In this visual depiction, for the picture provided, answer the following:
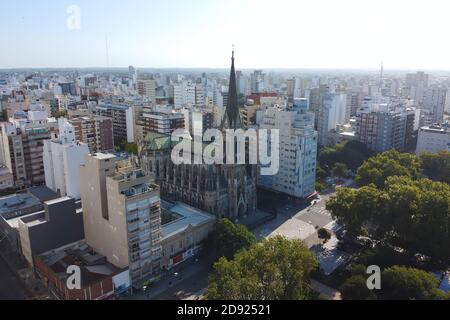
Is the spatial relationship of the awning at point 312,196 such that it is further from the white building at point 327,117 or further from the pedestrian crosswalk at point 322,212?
the white building at point 327,117

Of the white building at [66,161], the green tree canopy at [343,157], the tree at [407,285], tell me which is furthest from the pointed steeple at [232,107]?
the green tree canopy at [343,157]

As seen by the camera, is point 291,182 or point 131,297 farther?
point 291,182

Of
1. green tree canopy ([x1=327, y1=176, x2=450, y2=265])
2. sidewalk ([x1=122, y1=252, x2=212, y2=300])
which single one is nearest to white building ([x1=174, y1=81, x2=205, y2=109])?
green tree canopy ([x1=327, y1=176, x2=450, y2=265])

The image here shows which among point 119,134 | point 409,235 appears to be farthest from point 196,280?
point 119,134

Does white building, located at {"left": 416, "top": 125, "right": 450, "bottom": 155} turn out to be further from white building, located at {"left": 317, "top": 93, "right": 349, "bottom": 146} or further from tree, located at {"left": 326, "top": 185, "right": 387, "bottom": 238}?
tree, located at {"left": 326, "top": 185, "right": 387, "bottom": 238}

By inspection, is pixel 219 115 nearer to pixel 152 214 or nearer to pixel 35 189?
pixel 35 189

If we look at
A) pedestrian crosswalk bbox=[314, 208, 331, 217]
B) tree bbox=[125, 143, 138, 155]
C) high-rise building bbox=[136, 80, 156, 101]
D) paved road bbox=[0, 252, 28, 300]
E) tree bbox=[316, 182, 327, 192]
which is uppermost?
high-rise building bbox=[136, 80, 156, 101]

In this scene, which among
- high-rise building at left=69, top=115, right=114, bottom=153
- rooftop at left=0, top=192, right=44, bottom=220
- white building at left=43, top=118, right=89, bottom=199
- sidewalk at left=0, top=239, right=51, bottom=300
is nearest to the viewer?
sidewalk at left=0, top=239, right=51, bottom=300
